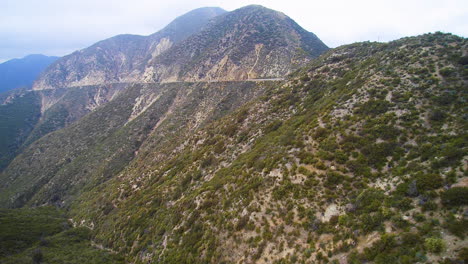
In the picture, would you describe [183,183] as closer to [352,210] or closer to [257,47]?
[352,210]

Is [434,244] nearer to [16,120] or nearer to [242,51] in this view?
[242,51]

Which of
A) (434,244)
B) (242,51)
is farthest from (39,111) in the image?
(434,244)

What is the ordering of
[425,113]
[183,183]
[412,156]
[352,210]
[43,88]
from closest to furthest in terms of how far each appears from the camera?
[352,210]
[412,156]
[425,113]
[183,183]
[43,88]

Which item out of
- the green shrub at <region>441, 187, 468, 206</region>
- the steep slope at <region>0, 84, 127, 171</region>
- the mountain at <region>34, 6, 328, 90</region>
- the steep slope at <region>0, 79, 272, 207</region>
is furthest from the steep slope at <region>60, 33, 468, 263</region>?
the steep slope at <region>0, 84, 127, 171</region>

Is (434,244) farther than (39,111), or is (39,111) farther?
(39,111)

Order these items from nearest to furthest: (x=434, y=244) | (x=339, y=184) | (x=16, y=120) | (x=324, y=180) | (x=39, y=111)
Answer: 1. (x=434, y=244)
2. (x=339, y=184)
3. (x=324, y=180)
4. (x=16, y=120)
5. (x=39, y=111)

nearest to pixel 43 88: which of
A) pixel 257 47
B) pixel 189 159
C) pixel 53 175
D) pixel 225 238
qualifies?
pixel 53 175

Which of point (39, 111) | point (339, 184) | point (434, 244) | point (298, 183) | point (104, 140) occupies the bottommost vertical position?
point (104, 140)
